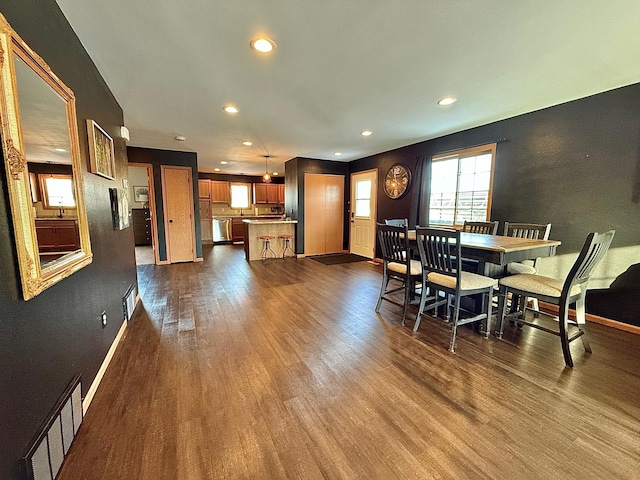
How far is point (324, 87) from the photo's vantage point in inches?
103

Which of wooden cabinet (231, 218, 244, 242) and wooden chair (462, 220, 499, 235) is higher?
wooden chair (462, 220, 499, 235)

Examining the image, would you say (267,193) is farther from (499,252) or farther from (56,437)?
(56,437)

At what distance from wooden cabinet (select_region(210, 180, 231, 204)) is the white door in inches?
186

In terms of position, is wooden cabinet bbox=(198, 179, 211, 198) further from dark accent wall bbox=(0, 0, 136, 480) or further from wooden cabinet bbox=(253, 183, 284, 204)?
dark accent wall bbox=(0, 0, 136, 480)

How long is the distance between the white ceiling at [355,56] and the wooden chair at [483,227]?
1443 millimetres

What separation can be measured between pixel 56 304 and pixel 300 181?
5397 millimetres

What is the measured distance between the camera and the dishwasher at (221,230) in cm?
887

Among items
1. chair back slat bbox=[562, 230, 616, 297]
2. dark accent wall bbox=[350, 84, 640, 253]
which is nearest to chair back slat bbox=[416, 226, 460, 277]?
chair back slat bbox=[562, 230, 616, 297]

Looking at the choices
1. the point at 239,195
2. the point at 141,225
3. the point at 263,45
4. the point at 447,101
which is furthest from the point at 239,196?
the point at 263,45

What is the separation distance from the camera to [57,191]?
4.75 feet

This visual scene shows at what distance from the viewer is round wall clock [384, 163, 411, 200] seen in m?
5.22

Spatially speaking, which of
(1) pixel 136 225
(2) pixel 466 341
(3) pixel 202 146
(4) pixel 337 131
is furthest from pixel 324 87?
(1) pixel 136 225

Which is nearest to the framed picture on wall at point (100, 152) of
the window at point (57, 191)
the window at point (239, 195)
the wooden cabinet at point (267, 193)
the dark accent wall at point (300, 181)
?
the window at point (57, 191)

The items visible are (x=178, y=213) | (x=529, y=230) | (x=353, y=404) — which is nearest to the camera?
(x=353, y=404)
